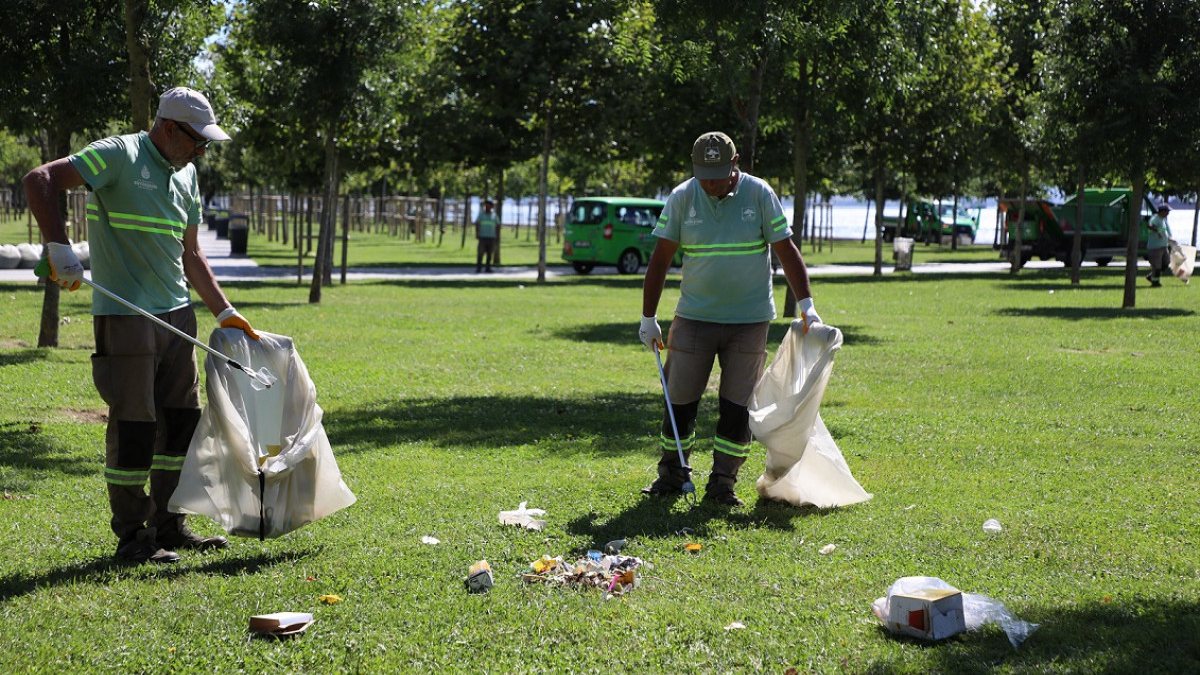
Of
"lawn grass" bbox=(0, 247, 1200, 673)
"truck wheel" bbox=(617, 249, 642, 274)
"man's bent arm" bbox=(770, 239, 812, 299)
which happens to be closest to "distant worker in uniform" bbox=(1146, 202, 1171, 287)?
"truck wheel" bbox=(617, 249, 642, 274)

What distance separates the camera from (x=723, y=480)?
683cm

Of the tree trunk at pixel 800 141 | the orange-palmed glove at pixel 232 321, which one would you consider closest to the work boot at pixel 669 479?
the orange-palmed glove at pixel 232 321

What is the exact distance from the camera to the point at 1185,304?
70.5 feet

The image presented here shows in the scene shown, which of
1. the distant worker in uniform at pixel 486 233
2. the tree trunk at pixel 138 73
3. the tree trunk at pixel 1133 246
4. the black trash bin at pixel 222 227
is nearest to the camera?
the tree trunk at pixel 138 73

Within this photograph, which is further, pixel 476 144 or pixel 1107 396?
pixel 476 144

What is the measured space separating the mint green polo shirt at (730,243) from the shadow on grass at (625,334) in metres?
8.03

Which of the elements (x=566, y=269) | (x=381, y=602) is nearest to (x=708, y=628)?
(x=381, y=602)

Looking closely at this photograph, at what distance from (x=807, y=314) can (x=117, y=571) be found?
3.46 m

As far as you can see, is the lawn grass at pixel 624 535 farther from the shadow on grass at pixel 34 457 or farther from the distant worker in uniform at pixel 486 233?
the distant worker in uniform at pixel 486 233

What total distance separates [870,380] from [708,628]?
26.3 feet

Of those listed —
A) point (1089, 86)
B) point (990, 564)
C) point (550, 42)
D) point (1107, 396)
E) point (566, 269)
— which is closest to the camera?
point (990, 564)

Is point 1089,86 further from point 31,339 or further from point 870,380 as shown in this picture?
point 31,339

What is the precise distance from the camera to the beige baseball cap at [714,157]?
6.52 m

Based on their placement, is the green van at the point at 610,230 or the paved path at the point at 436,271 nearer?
the paved path at the point at 436,271
